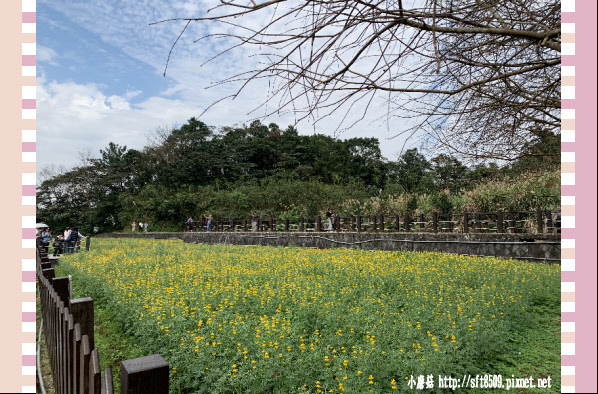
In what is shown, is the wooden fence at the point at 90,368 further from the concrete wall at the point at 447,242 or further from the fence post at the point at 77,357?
the concrete wall at the point at 447,242

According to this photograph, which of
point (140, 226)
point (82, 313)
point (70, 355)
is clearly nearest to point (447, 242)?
point (82, 313)

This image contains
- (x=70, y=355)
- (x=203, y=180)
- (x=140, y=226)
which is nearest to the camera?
(x=70, y=355)

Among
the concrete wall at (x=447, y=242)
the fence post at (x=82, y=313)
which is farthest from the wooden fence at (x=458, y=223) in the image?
the fence post at (x=82, y=313)

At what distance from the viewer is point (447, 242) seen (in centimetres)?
1145

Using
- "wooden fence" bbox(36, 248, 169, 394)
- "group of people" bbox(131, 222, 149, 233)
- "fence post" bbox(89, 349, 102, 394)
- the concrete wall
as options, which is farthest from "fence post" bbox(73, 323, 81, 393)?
"group of people" bbox(131, 222, 149, 233)

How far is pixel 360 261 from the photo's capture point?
359 inches

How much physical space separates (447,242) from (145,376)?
37.3 ft

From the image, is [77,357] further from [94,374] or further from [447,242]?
[447,242]

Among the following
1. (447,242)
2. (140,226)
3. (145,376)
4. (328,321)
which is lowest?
(140,226)

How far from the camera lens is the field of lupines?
315cm

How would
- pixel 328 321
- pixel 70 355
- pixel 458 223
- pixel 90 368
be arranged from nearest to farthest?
pixel 90 368
pixel 70 355
pixel 328 321
pixel 458 223

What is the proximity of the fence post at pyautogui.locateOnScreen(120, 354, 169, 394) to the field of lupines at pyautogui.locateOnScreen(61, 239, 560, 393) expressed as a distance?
6.04 ft

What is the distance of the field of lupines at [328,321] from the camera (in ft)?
10.3

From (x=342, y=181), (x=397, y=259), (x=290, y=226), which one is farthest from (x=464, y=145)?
(x=342, y=181)
